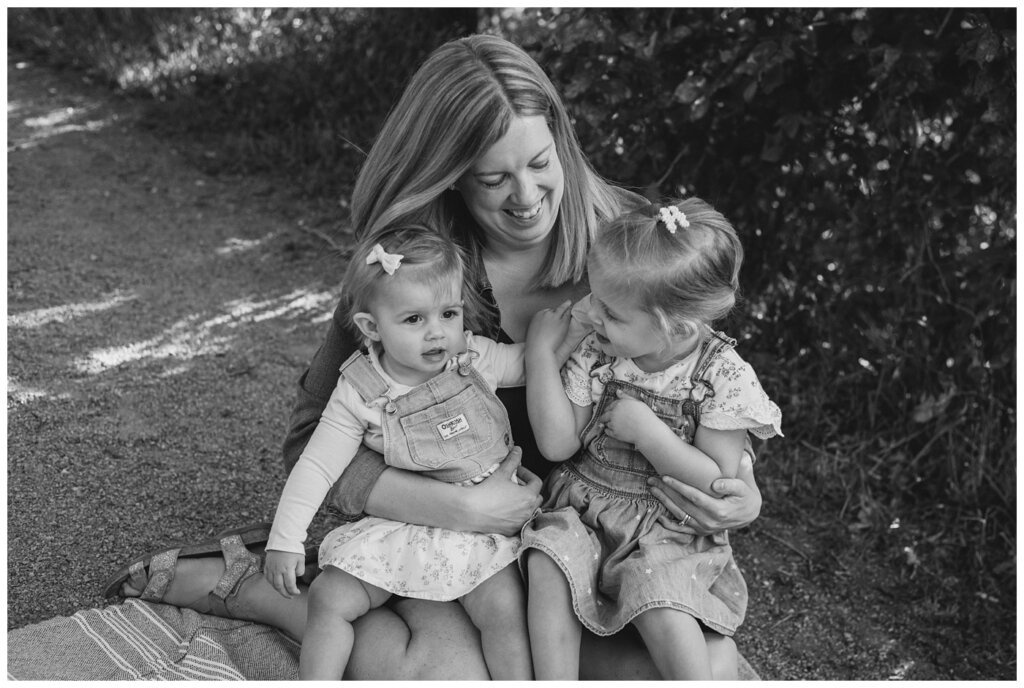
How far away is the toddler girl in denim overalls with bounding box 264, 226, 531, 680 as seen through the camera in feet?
7.23

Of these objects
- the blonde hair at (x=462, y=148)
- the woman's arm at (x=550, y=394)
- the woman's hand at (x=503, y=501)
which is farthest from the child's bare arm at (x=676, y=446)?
the blonde hair at (x=462, y=148)

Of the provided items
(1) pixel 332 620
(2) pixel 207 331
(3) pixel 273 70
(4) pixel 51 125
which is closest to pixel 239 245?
(2) pixel 207 331

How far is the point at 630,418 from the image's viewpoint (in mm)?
2201

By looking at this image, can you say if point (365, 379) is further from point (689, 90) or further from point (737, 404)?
point (689, 90)

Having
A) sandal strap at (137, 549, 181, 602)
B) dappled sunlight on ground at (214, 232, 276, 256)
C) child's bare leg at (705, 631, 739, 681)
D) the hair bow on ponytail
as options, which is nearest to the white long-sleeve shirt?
the hair bow on ponytail

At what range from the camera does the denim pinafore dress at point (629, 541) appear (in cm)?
215

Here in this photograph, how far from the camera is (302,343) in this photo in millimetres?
4602

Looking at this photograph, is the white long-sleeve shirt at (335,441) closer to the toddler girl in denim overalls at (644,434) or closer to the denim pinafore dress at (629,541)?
the toddler girl in denim overalls at (644,434)

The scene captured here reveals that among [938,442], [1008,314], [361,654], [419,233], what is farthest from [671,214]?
[938,442]

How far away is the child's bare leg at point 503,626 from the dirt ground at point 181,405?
123 cm

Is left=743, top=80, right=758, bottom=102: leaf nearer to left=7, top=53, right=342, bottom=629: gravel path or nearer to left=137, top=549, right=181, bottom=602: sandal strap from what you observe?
left=7, top=53, right=342, bottom=629: gravel path

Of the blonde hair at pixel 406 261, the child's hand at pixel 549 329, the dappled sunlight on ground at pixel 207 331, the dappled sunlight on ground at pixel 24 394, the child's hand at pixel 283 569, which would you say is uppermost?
the blonde hair at pixel 406 261

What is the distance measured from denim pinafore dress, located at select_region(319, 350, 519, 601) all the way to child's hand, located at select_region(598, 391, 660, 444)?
283 millimetres

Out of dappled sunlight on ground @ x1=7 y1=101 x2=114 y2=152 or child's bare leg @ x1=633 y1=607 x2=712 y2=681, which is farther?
dappled sunlight on ground @ x1=7 y1=101 x2=114 y2=152
